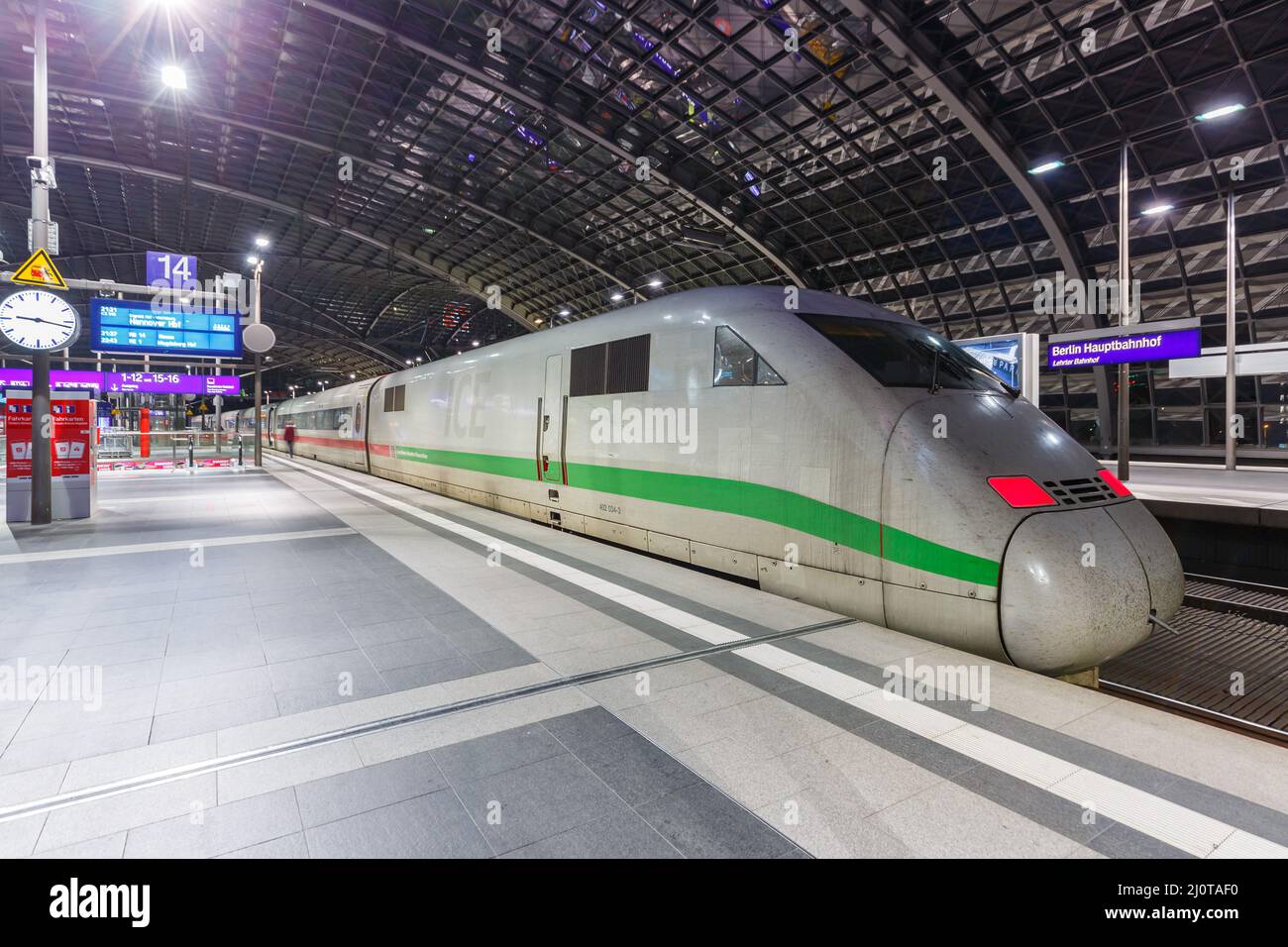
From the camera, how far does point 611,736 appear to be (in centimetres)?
320

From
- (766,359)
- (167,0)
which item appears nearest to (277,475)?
(167,0)

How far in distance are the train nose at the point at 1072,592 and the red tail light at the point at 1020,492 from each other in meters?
0.11

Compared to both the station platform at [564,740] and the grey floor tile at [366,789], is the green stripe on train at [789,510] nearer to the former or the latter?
the station platform at [564,740]

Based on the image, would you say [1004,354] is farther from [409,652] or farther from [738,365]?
[409,652]

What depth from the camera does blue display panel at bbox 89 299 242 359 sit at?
17.3 meters

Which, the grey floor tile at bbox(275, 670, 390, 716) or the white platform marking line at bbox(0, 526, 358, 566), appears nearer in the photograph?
the grey floor tile at bbox(275, 670, 390, 716)

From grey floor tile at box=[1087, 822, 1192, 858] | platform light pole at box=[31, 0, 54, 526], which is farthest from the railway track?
platform light pole at box=[31, 0, 54, 526]

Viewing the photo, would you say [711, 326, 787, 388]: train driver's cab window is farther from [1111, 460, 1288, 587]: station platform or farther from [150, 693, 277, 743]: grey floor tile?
[1111, 460, 1288, 587]: station platform

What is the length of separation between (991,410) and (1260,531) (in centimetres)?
731

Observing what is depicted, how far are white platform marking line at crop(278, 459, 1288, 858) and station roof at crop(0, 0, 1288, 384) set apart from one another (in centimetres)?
1980

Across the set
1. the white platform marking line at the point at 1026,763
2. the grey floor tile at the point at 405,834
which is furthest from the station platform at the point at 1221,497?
the grey floor tile at the point at 405,834

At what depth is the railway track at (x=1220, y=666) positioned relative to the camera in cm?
450

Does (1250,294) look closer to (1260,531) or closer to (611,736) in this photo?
(1260,531)

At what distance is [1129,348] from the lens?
15.7m
